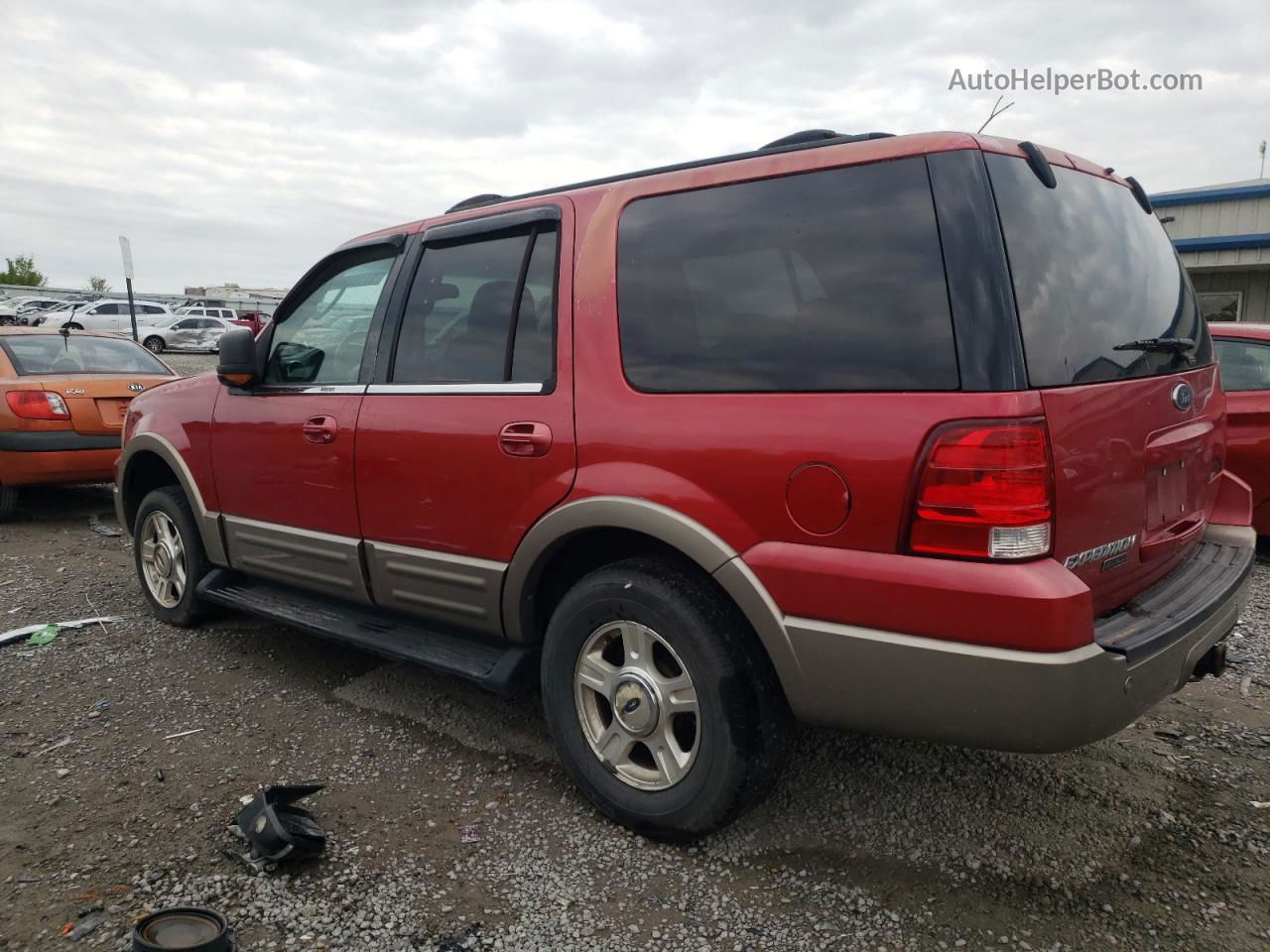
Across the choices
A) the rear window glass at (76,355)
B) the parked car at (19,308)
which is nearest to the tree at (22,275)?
the parked car at (19,308)

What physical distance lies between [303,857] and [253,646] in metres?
2.13

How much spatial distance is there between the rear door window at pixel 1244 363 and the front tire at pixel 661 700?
4748 mm

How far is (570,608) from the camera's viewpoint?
2.87 m

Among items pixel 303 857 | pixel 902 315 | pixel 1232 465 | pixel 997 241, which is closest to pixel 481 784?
pixel 303 857

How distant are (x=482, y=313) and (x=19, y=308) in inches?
1886

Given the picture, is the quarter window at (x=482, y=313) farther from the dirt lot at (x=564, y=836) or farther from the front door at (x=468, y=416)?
the dirt lot at (x=564, y=836)

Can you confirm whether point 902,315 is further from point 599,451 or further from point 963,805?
point 963,805

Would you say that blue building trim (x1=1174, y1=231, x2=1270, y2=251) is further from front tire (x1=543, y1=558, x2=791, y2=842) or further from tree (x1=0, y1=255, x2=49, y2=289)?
tree (x1=0, y1=255, x2=49, y2=289)

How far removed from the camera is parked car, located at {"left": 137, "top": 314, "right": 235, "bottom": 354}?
32.8 meters

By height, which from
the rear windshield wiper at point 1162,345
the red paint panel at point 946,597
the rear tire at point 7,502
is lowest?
the rear tire at point 7,502

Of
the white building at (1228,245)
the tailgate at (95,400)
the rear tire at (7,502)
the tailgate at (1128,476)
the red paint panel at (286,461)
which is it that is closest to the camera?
the tailgate at (1128,476)

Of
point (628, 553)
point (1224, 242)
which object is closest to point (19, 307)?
point (1224, 242)

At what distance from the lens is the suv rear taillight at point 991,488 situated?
6.98 feet

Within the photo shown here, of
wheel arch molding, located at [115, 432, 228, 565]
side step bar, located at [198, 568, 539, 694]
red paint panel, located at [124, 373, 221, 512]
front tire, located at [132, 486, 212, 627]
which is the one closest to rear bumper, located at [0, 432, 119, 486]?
wheel arch molding, located at [115, 432, 228, 565]
